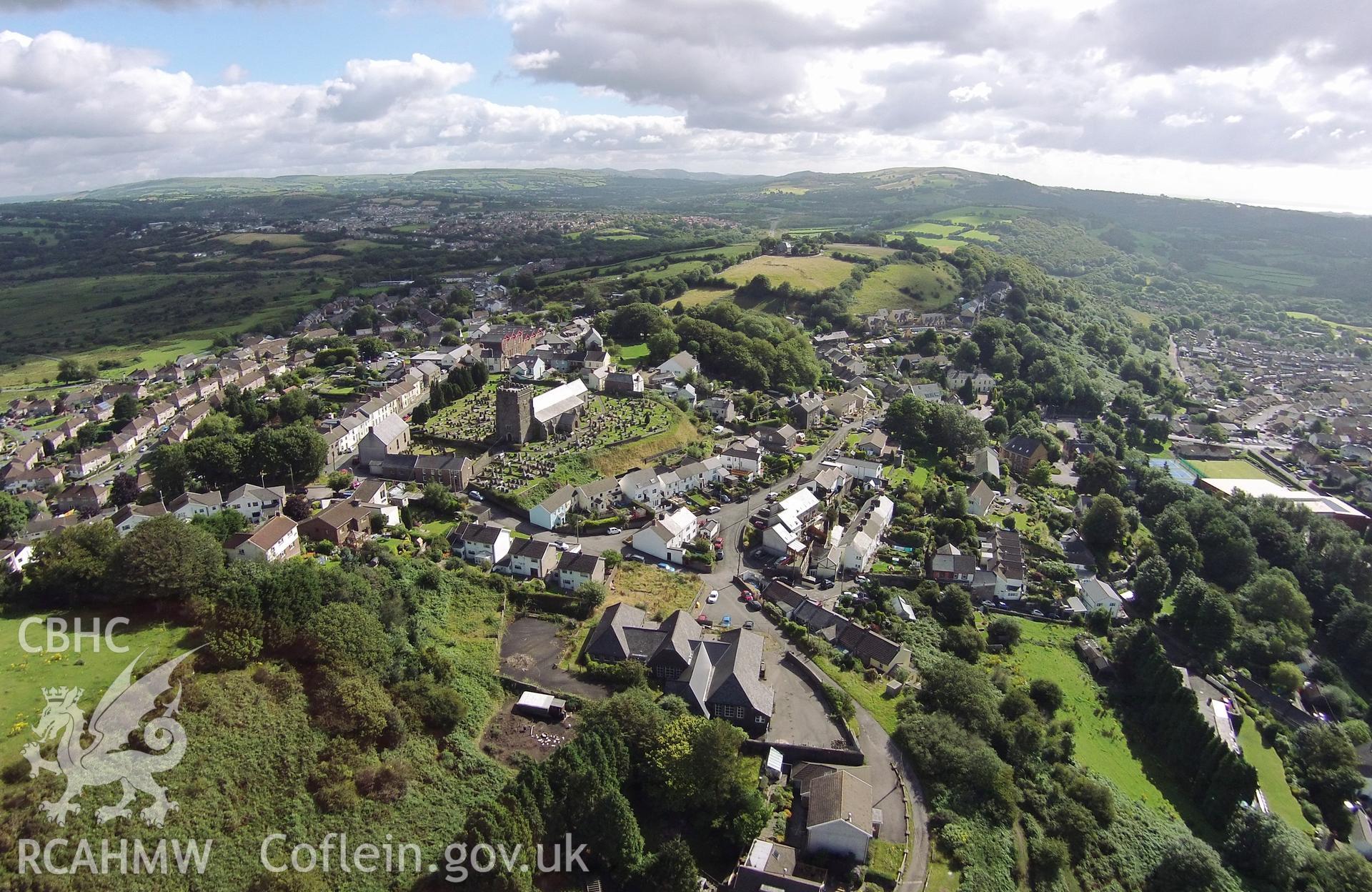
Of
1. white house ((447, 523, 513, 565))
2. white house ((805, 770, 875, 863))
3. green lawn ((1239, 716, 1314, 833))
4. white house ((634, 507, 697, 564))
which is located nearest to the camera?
white house ((805, 770, 875, 863))

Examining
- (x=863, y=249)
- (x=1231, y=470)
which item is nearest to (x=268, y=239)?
(x=863, y=249)

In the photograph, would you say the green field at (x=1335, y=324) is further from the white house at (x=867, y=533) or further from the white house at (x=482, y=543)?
the white house at (x=482, y=543)

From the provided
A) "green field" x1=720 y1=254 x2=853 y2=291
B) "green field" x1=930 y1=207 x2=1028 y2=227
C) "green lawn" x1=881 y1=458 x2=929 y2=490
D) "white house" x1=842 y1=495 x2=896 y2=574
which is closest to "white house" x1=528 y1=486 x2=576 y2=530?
"white house" x1=842 y1=495 x2=896 y2=574

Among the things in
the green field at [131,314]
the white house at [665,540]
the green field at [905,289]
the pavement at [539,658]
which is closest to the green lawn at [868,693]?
the pavement at [539,658]

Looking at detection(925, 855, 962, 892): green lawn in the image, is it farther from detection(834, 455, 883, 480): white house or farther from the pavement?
detection(834, 455, 883, 480): white house

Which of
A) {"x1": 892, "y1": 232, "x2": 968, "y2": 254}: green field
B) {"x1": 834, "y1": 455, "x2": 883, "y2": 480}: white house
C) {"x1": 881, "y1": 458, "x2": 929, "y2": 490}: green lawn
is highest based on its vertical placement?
{"x1": 892, "y1": 232, "x2": 968, "y2": 254}: green field

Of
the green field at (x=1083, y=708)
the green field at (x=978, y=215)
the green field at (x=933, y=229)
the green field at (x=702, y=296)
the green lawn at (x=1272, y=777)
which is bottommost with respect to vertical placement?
the green lawn at (x=1272, y=777)

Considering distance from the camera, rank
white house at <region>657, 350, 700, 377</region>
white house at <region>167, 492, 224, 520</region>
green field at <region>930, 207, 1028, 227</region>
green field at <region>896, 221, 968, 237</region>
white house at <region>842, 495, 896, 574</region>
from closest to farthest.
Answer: white house at <region>167, 492, 224, 520</region> → white house at <region>842, 495, 896, 574</region> → white house at <region>657, 350, 700, 377</region> → green field at <region>896, 221, 968, 237</region> → green field at <region>930, 207, 1028, 227</region>
